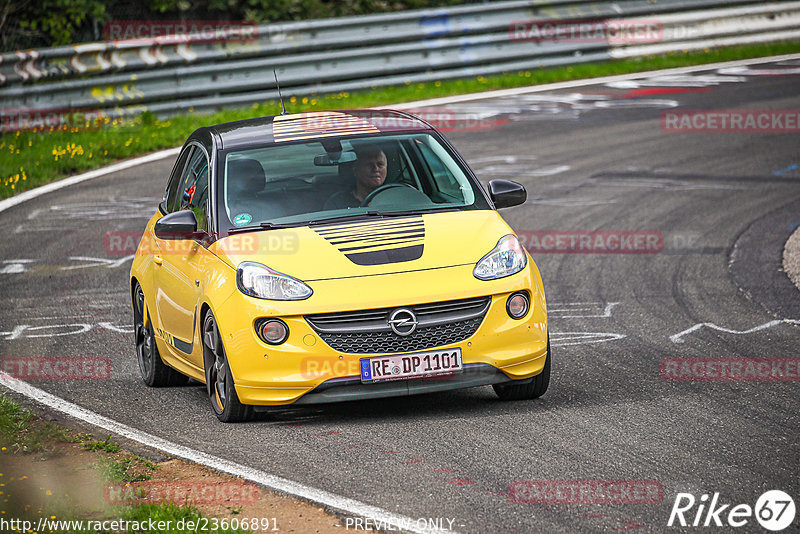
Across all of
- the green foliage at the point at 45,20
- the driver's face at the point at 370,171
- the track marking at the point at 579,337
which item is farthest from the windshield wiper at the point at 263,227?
the green foliage at the point at 45,20

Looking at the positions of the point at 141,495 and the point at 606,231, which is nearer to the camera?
the point at 141,495

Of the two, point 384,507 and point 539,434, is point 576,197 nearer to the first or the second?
point 539,434

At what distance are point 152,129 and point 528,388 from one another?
12.7m

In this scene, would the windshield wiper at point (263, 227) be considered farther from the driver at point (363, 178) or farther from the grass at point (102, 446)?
the grass at point (102, 446)

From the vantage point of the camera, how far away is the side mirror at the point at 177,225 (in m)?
7.43

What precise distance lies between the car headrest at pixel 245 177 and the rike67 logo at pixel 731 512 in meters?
3.57

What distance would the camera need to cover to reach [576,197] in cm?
1457

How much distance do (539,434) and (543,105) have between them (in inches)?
587

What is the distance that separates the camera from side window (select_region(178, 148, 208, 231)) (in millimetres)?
7883

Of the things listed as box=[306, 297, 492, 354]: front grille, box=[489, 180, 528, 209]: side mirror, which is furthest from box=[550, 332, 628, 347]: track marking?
box=[306, 297, 492, 354]: front grille

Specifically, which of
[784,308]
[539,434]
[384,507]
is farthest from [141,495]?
[784,308]

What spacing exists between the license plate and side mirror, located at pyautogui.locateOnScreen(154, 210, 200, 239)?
1532mm

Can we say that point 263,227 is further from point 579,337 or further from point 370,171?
point 579,337

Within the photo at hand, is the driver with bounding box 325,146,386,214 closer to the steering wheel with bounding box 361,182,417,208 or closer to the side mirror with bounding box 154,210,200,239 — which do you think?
the steering wheel with bounding box 361,182,417,208
